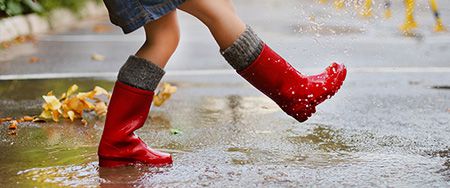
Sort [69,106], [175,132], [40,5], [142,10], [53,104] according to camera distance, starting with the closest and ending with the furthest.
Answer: [142,10] < [175,132] < [53,104] < [69,106] < [40,5]

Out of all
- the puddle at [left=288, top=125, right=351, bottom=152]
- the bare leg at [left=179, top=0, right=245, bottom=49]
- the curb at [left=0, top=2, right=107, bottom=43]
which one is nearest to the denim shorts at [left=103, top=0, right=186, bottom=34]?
the bare leg at [left=179, top=0, right=245, bottom=49]

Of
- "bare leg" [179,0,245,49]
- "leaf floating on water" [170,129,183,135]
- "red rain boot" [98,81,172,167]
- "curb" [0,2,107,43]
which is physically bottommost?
"curb" [0,2,107,43]

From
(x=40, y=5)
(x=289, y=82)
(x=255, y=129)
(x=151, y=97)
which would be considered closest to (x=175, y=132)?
(x=255, y=129)

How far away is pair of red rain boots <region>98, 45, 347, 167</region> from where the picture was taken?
3.54 meters

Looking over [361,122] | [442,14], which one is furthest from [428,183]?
[442,14]

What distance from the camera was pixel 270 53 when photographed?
3.58 metres

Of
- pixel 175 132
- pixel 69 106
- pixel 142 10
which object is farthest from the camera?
pixel 69 106

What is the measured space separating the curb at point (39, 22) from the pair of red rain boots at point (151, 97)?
5.59 meters

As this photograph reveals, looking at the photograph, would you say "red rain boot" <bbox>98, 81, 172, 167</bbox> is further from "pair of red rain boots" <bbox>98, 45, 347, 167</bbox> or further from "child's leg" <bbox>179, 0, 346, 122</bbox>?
"child's leg" <bbox>179, 0, 346, 122</bbox>

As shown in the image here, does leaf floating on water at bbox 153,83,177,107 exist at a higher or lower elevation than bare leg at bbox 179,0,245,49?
lower

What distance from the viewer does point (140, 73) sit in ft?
11.6

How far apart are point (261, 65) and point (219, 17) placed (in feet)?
0.86

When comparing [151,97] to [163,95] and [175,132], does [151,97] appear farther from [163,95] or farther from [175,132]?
[163,95]

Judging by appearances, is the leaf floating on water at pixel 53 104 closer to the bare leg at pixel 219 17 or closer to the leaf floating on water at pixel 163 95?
the leaf floating on water at pixel 163 95
